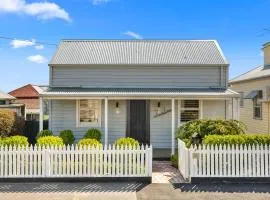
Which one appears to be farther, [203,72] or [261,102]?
[261,102]

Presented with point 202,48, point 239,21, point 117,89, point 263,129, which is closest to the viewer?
point 117,89

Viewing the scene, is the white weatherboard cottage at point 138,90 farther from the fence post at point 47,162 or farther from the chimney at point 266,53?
the chimney at point 266,53

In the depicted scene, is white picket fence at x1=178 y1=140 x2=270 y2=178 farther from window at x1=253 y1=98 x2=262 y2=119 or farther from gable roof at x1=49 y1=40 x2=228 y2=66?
window at x1=253 y1=98 x2=262 y2=119

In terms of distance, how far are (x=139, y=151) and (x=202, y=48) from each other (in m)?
9.84

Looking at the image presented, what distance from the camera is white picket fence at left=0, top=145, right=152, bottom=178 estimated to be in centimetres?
1059

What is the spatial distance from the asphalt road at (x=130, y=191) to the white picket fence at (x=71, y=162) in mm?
365

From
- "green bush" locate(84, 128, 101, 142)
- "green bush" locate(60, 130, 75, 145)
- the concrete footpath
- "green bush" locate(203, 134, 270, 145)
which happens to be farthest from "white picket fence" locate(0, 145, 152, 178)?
"green bush" locate(84, 128, 101, 142)

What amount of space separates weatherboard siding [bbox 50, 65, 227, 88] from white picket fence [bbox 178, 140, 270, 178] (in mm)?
6773

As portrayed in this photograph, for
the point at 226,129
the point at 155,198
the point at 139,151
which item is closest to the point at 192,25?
the point at 226,129

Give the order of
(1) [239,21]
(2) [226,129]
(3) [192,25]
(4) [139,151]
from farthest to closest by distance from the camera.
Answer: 1. (3) [192,25]
2. (1) [239,21]
3. (2) [226,129]
4. (4) [139,151]

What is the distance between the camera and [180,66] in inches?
675

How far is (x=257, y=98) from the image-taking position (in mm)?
20953

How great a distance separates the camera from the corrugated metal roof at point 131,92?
15.4 m

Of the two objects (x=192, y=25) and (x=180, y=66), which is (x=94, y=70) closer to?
(x=180, y=66)
